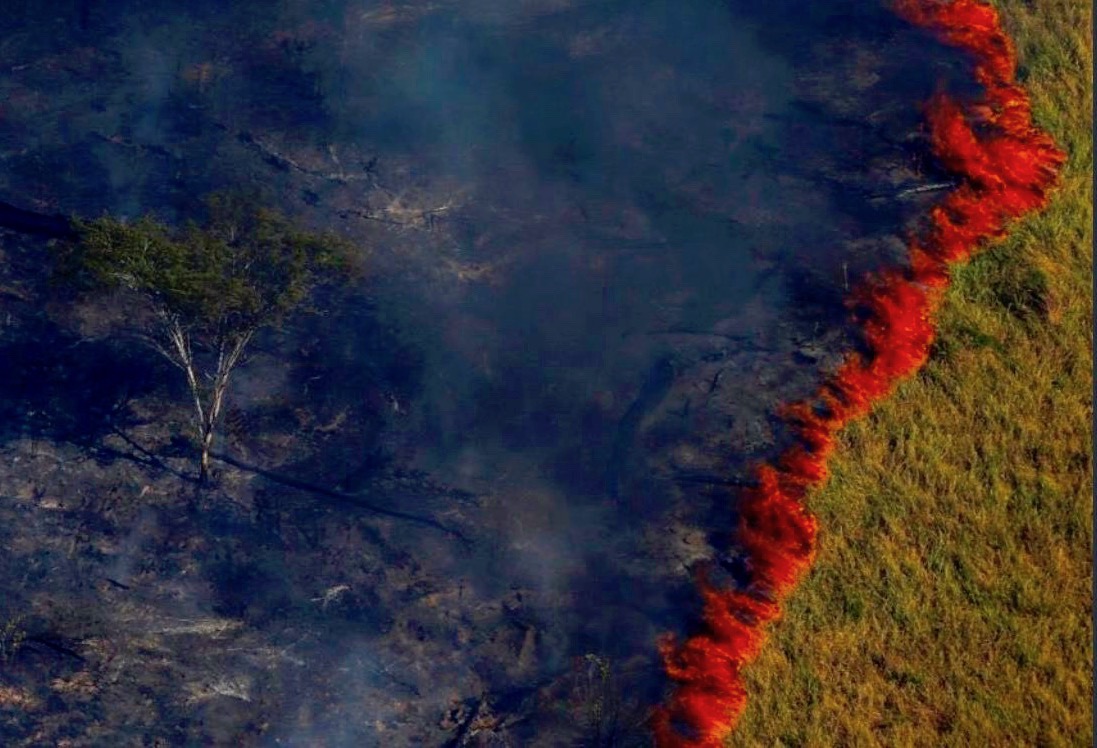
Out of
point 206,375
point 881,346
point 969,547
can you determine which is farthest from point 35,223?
point 969,547

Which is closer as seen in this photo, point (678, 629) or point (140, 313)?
point (678, 629)

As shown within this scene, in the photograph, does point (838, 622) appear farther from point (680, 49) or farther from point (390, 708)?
point (680, 49)

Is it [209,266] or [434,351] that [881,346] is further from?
[209,266]

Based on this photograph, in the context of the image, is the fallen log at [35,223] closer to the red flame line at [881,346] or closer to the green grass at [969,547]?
the red flame line at [881,346]

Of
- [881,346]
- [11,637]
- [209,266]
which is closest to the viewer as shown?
[11,637]

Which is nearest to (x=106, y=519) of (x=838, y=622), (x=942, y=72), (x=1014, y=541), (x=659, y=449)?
(x=659, y=449)

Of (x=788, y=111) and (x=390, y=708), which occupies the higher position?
(x=788, y=111)

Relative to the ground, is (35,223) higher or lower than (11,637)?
higher
